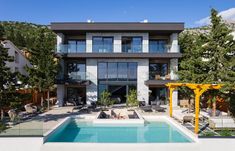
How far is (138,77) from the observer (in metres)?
34.5

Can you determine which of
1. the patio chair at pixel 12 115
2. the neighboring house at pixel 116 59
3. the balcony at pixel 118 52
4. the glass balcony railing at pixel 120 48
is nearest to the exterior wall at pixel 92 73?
the neighboring house at pixel 116 59

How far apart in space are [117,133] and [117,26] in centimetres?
1589

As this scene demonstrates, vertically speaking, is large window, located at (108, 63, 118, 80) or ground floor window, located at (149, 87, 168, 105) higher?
large window, located at (108, 63, 118, 80)

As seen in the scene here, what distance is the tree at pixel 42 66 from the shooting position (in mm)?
28438

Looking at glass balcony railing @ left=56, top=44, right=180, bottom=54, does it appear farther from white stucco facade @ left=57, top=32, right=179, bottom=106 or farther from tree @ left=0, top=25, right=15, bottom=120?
tree @ left=0, top=25, right=15, bottom=120

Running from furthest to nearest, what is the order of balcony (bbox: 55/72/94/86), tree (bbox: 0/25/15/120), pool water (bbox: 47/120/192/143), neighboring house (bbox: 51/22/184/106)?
neighboring house (bbox: 51/22/184/106)
balcony (bbox: 55/72/94/86)
tree (bbox: 0/25/15/120)
pool water (bbox: 47/120/192/143)

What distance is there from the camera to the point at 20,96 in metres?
20.7

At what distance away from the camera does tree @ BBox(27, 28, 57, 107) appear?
2844 cm

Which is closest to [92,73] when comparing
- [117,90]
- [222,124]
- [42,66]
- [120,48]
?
[117,90]

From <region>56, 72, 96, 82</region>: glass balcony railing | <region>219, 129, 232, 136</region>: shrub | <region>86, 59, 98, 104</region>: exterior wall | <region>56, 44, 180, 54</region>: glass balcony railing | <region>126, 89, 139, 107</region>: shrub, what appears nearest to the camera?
<region>219, 129, 232, 136</region>: shrub

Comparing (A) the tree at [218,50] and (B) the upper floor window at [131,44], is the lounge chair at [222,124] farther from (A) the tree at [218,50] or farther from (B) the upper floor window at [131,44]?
(B) the upper floor window at [131,44]

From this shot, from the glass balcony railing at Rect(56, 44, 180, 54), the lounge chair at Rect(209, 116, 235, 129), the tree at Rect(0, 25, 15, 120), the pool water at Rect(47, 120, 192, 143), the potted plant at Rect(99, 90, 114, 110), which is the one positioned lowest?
the pool water at Rect(47, 120, 192, 143)

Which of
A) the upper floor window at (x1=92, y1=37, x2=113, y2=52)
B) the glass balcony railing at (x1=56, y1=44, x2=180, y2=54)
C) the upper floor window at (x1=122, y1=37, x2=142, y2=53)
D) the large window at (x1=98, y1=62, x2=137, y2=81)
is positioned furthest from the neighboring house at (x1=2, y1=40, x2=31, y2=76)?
the upper floor window at (x1=122, y1=37, x2=142, y2=53)

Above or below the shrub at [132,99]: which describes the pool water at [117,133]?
below
